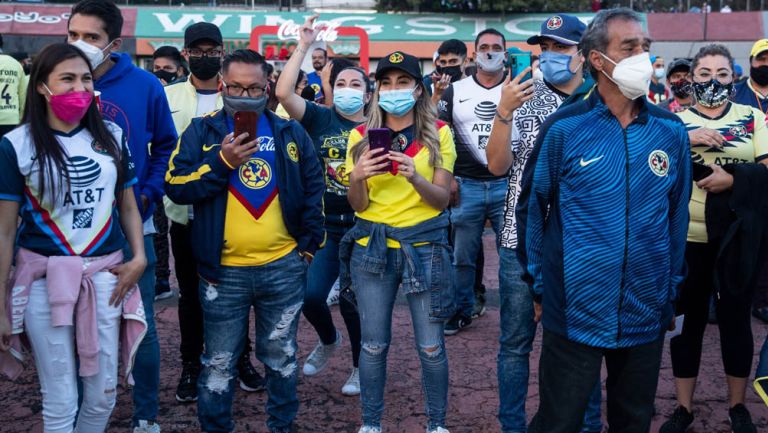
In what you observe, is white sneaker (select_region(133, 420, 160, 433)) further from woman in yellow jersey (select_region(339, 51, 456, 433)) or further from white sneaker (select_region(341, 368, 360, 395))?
white sneaker (select_region(341, 368, 360, 395))

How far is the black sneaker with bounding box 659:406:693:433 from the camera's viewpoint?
447 centimetres

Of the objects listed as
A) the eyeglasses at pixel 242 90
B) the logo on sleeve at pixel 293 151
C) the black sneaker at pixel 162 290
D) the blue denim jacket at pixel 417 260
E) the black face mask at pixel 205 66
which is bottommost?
the black sneaker at pixel 162 290

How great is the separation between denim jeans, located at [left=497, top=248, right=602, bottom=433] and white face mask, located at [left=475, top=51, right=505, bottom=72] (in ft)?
7.67

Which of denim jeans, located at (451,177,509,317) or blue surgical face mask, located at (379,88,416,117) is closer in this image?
blue surgical face mask, located at (379,88,416,117)

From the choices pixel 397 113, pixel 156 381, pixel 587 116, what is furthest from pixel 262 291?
pixel 587 116

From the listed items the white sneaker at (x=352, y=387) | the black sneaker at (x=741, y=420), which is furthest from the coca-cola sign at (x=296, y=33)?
the black sneaker at (x=741, y=420)

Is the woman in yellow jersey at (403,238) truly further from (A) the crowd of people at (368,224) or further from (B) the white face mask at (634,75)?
(B) the white face mask at (634,75)

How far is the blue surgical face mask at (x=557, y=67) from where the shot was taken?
4020 millimetres

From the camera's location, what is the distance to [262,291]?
159 inches

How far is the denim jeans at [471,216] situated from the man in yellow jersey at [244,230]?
203 centimetres

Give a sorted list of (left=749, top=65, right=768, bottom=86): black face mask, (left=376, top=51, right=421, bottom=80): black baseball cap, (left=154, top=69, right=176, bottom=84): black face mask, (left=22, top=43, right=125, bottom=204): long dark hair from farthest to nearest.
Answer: (left=154, top=69, right=176, bottom=84): black face mask < (left=749, top=65, right=768, bottom=86): black face mask < (left=376, top=51, right=421, bottom=80): black baseball cap < (left=22, top=43, right=125, bottom=204): long dark hair

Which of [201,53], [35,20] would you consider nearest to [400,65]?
[201,53]

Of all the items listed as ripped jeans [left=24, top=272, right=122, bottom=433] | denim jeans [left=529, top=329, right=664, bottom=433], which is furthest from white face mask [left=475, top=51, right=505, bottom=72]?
ripped jeans [left=24, top=272, right=122, bottom=433]

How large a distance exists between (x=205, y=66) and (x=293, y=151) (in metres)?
1.35
